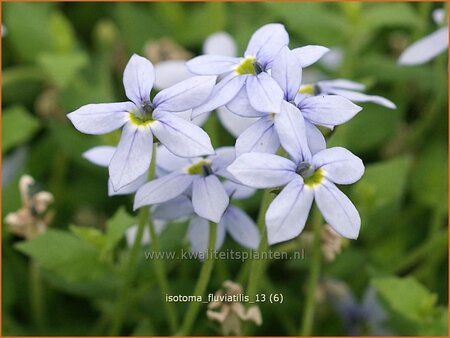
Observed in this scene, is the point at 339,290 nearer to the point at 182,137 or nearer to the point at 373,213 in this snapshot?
the point at 373,213

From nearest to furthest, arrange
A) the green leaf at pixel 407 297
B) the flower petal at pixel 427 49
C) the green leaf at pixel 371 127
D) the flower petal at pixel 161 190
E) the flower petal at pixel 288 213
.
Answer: the flower petal at pixel 288 213 < the flower petal at pixel 161 190 < the green leaf at pixel 407 297 < the flower petal at pixel 427 49 < the green leaf at pixel 371 127

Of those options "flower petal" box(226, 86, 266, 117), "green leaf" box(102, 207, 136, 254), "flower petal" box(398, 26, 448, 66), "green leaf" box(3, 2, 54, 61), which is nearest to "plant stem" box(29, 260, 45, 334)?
"green leaf" box(102, 207, 136, 254)

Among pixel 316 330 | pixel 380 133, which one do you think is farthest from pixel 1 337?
pixel 380 133

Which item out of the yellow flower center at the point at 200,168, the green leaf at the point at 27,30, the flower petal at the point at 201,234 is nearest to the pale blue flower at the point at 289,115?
the yellow flower center at the point at 200,168

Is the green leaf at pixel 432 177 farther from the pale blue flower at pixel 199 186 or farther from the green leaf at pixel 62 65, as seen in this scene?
the green leaf at pixel 62 65

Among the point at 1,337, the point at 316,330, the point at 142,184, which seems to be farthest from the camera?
the point at 316,330

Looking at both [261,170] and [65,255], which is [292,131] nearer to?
[261,170]

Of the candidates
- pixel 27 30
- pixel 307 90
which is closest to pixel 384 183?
pixel 307 90
